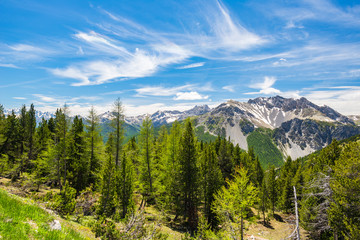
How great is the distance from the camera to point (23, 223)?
645cm

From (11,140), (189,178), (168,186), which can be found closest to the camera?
(189,178)

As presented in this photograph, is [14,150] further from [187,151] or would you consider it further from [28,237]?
[28,237]

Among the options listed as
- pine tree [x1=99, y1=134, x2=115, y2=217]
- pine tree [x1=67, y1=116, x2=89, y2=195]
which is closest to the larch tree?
pine tree [x1=99, y1=134, x2=115, y2=217]

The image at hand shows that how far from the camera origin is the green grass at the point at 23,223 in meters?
5.74

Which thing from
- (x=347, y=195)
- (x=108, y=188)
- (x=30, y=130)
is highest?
(x=30, y=130)

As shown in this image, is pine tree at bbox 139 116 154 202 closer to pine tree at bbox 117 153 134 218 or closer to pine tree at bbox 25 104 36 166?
pine tree at bbox 117 153 134 218

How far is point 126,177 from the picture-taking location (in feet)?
74.8

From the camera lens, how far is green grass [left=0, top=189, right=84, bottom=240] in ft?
18.8

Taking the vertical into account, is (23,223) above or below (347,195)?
above

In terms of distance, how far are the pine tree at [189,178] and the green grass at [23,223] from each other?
65.7 feet

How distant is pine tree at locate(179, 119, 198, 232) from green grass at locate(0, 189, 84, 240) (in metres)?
20.0

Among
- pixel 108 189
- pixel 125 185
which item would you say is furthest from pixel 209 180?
pixel 108 189

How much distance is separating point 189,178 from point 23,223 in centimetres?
2220

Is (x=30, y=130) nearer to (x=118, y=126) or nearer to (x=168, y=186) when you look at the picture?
(x=118, y=126)
